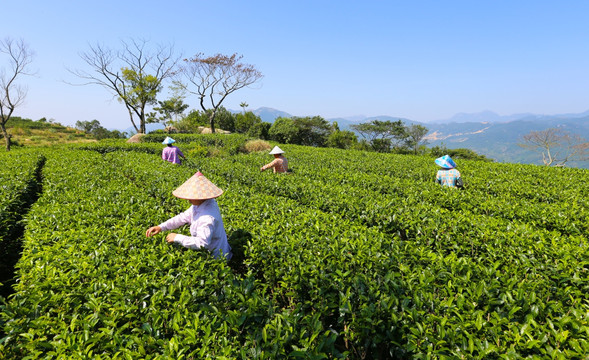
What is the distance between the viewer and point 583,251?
3.57m

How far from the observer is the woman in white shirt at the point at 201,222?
3444 mm

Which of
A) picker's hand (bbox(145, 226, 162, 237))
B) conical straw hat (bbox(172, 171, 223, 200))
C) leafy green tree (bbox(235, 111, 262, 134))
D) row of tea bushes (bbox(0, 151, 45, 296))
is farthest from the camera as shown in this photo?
leafy green tree (bbox(235, 111, 262, 134))

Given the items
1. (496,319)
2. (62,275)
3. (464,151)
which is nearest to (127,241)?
(62,275)

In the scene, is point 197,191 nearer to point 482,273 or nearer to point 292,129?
point 482,273

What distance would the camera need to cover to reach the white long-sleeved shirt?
3.44 m

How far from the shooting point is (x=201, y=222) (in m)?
3.51

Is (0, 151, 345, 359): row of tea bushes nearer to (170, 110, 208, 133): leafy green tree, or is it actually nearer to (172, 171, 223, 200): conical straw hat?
(172, 171, 223, 200): conical straw hat

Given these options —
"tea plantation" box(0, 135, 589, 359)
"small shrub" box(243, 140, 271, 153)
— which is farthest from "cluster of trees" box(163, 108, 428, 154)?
"tea plantation" box(0, 135, 589, 359)

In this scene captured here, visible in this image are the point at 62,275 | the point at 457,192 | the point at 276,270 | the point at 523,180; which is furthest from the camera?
the point at 523,180

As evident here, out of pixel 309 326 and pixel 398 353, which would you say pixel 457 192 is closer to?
pixel 398 353

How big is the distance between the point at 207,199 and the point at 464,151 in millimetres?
48861

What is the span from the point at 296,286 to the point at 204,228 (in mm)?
1416

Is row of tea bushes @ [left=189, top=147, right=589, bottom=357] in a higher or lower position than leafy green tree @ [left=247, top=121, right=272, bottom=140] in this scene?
lower

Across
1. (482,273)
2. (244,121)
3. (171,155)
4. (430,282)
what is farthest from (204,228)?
(244,121)
